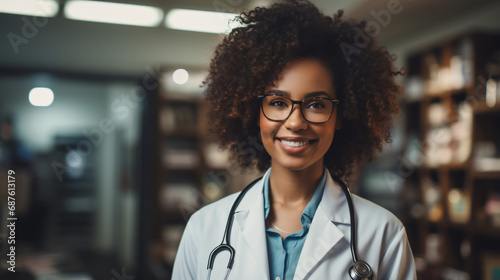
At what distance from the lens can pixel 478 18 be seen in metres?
3.94

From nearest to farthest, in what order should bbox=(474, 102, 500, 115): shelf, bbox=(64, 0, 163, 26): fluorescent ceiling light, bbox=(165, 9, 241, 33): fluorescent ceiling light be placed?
bbox=(474, 102, 500, 115): shelf
bbox=(64, 0, 163, 26): fluorescent ceiling light
bbox=(165, 9, 241, 33): fluorescent ceiling light

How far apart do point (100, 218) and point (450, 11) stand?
6865 millimetres

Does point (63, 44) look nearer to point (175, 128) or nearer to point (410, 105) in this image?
point (175, 128)

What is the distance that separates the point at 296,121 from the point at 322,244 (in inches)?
11.7

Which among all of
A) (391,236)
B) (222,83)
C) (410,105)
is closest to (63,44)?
(410,105)

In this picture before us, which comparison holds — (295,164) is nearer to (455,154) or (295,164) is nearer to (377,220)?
(377,220)

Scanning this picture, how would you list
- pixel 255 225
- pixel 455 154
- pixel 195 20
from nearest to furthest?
1. pixel 255 225
2. pixel 455 154
3. pixel 195 20

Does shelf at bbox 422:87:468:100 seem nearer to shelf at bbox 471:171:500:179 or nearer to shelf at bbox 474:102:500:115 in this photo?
shelf at bbox 474:102:500:115

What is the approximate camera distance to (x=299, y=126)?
0.95m

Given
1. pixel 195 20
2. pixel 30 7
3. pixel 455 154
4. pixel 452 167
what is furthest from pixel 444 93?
pixel 30 7

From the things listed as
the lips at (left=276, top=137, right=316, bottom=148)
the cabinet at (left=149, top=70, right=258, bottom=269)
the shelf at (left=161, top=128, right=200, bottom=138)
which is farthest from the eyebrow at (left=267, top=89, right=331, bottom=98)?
the shelf at (left=161, top=128, right=200, bottom=138)

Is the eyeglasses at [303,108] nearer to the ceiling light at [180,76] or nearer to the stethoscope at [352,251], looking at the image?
the stethoscope at [352,251]

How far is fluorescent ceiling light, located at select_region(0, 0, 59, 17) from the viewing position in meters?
3.61

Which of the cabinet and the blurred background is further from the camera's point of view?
the cabinet
